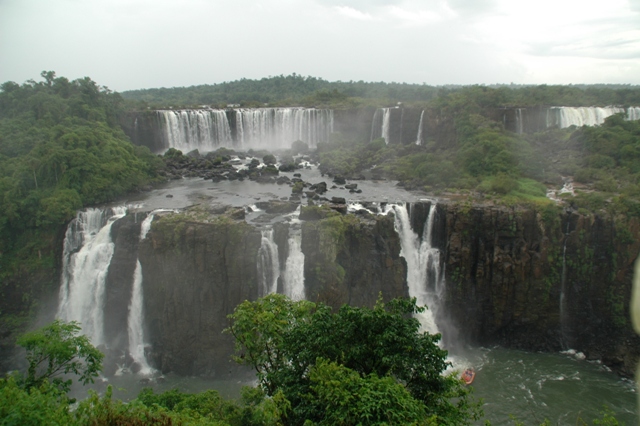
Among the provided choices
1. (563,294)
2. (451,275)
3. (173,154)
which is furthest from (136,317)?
(563,294)

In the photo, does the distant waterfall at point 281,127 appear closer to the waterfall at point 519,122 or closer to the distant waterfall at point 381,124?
the distant waterfall at point 381,124

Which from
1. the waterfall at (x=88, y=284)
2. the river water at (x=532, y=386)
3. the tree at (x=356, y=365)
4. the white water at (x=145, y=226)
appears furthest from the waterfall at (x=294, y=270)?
the tree at (x=356, y=365)

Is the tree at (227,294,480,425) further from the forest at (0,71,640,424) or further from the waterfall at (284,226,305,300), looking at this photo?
the waterfall at (284,226,305,300)

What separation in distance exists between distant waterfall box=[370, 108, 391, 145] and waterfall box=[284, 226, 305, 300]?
21485mm

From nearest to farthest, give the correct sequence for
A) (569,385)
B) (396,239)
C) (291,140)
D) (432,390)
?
(432,390) → (569,385) → (396,239) → (291,140)

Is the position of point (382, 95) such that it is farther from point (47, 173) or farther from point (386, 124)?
point (47, 173)

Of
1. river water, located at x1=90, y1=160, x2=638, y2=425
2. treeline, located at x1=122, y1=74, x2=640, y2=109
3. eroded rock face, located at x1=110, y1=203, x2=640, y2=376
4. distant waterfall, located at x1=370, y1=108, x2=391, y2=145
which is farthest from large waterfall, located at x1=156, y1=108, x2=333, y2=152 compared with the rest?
river water, located at x1=90, y1=160, x2=638, y2=425

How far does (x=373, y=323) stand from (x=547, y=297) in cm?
1434

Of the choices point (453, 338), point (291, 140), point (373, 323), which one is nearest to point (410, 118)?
point (291, 140)

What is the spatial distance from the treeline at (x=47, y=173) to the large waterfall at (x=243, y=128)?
17.9 feet

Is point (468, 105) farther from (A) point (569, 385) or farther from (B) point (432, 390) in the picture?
(B) point (432, 390)

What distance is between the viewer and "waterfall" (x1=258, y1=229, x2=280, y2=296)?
1927 centimetres

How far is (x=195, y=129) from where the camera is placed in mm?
Answer: 39156

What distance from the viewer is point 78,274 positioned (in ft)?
66.9
